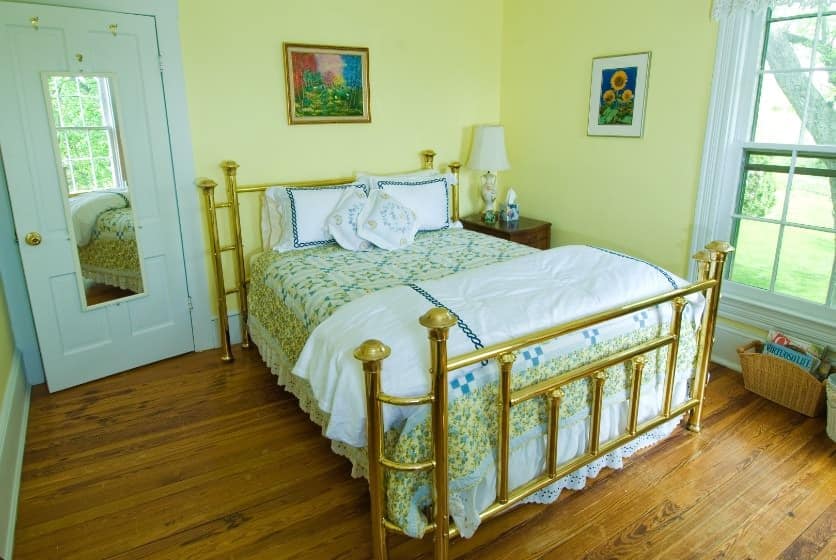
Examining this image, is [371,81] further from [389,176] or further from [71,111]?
[71,111]

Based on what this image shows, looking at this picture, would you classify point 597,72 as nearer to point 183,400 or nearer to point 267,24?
point 267,24

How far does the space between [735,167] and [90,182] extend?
3.46m

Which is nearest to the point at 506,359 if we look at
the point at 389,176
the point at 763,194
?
the point at 763,194

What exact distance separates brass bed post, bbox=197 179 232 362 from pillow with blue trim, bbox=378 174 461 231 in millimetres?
949

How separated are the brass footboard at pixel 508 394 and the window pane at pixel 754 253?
0.93m

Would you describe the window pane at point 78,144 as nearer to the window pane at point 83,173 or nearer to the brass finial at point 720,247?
the window pane at point 83,173

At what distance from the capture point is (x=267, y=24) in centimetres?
332

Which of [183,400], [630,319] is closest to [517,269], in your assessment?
[630,319]

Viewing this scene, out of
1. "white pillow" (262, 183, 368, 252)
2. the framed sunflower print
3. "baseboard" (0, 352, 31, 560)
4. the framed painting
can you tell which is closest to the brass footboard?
"baseboard" (0, 352, 31, 560)

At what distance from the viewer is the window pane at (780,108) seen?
283cm

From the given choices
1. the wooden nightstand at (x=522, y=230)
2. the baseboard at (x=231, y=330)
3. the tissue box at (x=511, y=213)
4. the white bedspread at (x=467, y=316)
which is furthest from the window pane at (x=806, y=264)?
the baseboard at (x=231, y=330)

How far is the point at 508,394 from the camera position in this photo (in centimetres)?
177

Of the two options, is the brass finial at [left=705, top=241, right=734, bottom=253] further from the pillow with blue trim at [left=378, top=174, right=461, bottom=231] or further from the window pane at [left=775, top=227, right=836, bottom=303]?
the pillow with blue trim at [left=378, top=174, right=461, bottom=231]

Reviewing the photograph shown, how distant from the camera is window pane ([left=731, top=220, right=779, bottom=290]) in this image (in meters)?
3.07
